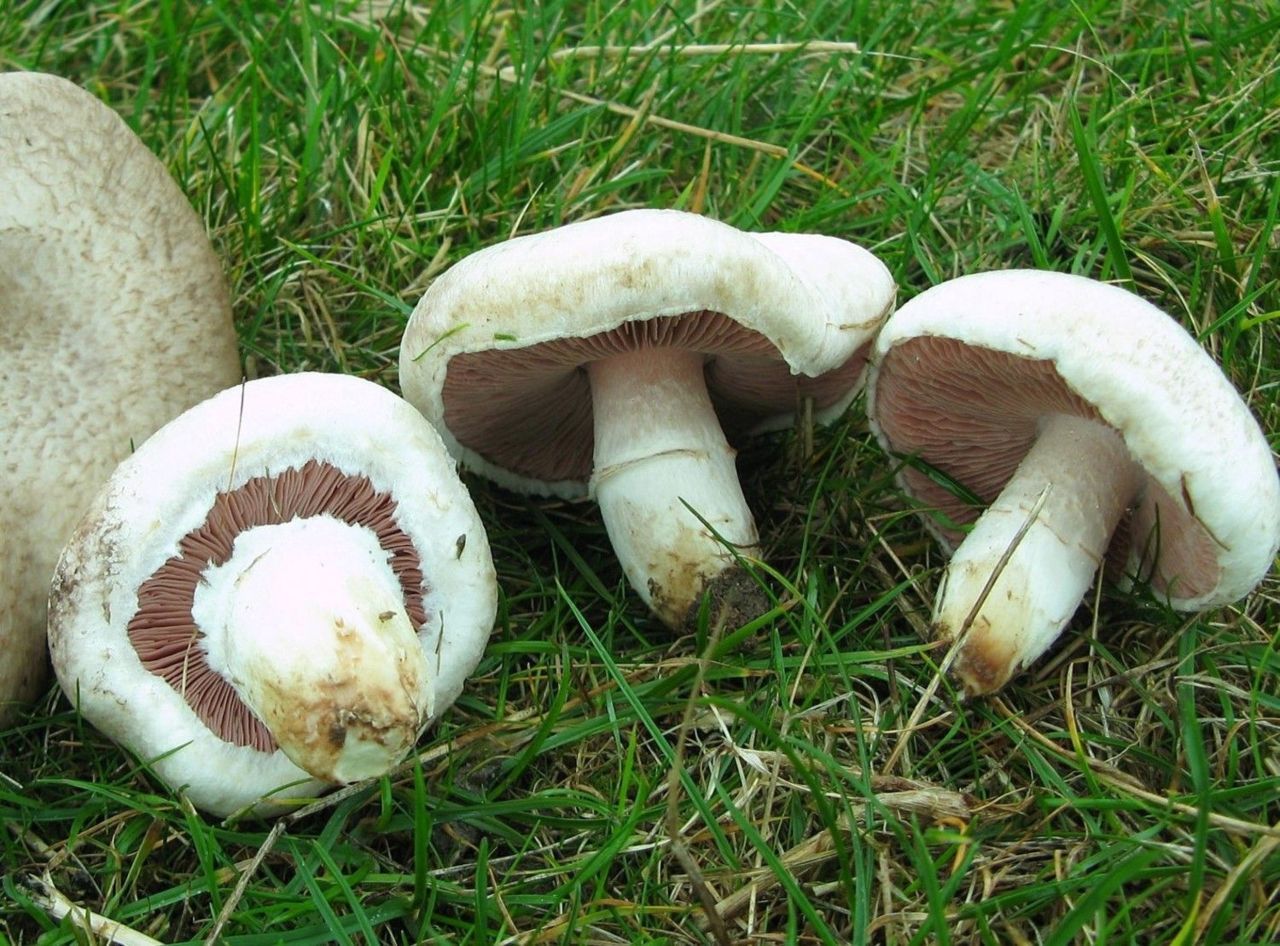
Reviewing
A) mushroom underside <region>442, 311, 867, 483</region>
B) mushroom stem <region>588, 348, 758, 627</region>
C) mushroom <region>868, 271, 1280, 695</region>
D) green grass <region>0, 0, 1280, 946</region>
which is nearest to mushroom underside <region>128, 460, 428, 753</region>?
green grass <region>0, 0, 1280, 946</region>

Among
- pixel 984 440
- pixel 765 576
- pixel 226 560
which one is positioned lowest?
pixel 765 576

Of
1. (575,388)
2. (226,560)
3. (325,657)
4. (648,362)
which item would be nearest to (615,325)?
(648,362)

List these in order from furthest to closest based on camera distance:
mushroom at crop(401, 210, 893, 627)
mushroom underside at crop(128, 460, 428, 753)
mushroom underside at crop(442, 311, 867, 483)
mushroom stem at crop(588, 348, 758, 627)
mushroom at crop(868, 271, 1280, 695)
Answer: mushroom stem at crop(588, 348, 758, 627)
mushroom underside at crop(442, 311, 867, 483)
mushroom underside at crop(128, 460, 428, 753)
mushroom at crop(401, 210, 893, 627)
mushroom at crop(868, 271, 1280, 695)

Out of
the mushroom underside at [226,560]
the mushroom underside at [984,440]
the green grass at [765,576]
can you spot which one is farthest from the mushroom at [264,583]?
the mushroom underside at [984,440]

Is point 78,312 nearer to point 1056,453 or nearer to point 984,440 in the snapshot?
point 984,440

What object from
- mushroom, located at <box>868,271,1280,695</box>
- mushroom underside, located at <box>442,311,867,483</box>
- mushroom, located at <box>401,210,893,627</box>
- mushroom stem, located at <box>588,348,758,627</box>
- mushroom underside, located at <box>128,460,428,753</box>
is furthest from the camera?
mushroom stem, located at <box>588,348,758,627</box>

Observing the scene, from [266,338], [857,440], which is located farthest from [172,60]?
[857,440]

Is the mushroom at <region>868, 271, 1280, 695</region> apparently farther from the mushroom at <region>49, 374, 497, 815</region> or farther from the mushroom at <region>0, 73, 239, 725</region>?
the mushroom at <region>0, 73, 239, 725</region>
